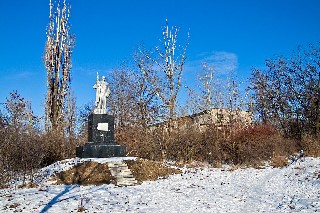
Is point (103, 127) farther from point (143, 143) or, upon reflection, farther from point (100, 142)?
point (143, 143)

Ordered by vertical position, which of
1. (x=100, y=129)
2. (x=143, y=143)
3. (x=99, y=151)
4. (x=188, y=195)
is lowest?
(x=188, y=195)

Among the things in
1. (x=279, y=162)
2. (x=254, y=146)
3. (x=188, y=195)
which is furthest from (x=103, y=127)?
(x=254, y=146)

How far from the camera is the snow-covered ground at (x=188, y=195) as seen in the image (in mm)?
7703

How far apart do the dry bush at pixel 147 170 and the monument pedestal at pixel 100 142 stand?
1.44 metres

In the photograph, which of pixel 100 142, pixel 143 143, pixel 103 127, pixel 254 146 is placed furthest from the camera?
pixel 143 143

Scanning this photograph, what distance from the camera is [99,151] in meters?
14.1

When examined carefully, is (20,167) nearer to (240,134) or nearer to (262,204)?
(262,204)

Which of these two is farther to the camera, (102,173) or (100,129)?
(100,129)

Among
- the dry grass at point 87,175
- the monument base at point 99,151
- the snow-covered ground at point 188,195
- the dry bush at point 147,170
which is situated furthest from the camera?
the monument base at point 99,151

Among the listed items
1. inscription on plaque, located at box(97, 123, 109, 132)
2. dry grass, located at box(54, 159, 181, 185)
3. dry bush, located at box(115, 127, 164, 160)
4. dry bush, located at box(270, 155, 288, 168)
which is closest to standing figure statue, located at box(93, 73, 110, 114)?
inscription on plaque, located at box(97, 123, 109, 132)

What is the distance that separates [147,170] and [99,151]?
2.58 meters

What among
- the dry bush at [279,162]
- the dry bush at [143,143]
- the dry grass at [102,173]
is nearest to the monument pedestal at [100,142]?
the dry grass at [102,173]

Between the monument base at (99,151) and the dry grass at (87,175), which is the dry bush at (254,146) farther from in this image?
the dry grass at (87,175)

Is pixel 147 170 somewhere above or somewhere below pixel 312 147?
below
